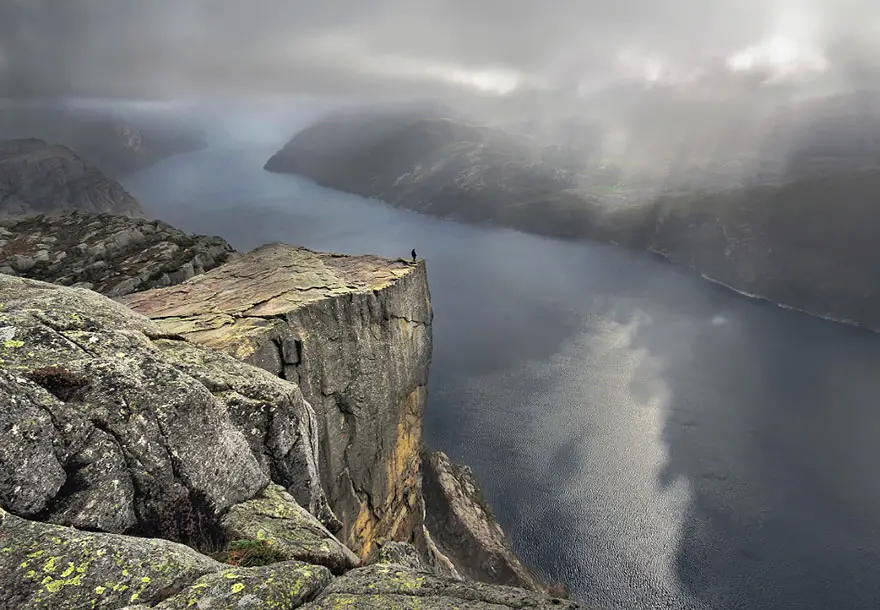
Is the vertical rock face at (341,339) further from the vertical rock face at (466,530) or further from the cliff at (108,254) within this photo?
the vertical rock face at (466,530)

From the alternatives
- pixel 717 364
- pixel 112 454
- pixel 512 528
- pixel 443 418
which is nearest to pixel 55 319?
pixel 112 454

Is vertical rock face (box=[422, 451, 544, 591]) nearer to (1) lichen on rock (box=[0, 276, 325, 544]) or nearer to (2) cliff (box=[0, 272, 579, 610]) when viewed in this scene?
(2) cliff (box=[0, 272, 579, 610])

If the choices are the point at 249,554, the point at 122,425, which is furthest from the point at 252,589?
the point at 122,425

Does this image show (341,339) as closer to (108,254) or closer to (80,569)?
(80,569)

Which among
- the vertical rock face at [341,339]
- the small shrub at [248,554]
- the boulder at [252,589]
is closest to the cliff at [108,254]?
the vertical rock face at [341,339]

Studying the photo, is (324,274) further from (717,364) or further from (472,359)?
(717,364)
